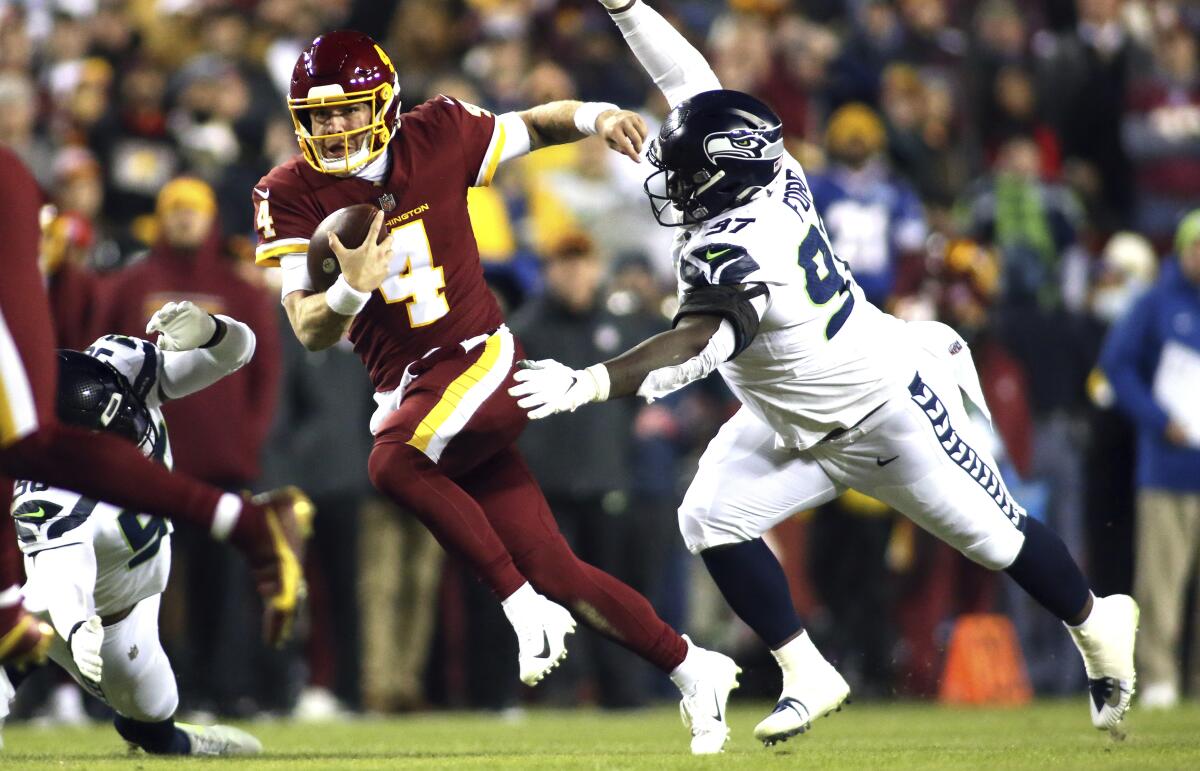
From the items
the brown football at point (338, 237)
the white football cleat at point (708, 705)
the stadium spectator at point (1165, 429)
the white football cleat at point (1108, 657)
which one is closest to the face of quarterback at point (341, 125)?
the brown football at point (338, 237)

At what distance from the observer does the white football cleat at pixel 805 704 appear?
18.8 feet

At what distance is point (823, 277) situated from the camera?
5750mm

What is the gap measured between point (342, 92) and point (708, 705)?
87.2 inches

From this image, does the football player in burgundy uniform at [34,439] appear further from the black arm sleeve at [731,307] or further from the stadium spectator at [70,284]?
the stadium spectator at [70,284]

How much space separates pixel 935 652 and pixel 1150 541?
Result: 1222mm

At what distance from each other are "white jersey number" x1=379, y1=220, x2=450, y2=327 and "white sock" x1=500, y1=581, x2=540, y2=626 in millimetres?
896

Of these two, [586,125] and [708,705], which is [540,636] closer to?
[708,705]

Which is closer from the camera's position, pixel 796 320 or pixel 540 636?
pixel 540 636

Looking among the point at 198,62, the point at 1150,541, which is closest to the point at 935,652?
the point at 1150,541

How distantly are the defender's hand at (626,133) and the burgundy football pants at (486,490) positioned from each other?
73 centimetres

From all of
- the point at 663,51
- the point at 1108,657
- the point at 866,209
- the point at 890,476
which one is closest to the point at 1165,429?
the point at 866,209

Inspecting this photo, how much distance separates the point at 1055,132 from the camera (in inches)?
492

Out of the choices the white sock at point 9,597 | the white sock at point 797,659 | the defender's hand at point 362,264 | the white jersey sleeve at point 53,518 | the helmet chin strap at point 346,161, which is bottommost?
the white sock at point 797,659

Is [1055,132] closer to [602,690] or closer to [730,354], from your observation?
[602,690]
